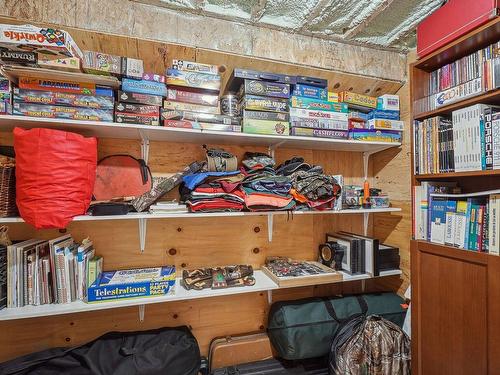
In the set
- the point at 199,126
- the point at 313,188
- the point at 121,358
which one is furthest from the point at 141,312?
the point at 313,188

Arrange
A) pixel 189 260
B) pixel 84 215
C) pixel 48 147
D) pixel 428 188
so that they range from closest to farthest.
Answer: pixel 48 147, pixel 84 215, pixel 428 188, pixel 189 260

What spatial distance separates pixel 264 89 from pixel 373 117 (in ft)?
2.75

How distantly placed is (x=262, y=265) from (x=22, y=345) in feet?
4.89

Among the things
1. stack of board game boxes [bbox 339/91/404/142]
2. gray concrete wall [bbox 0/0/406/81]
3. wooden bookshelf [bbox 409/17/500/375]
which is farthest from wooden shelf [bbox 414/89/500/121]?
gray concrete wall [bbox 0/0/406/81]

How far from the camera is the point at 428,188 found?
1361mm

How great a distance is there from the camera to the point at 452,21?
3.92ft

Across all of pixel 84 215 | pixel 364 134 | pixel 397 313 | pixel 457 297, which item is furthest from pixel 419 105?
pixel 84 215

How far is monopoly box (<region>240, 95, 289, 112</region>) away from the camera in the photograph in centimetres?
142

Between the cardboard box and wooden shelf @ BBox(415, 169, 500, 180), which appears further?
the cardboard box

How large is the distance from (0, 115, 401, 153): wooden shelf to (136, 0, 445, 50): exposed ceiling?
2.39ft

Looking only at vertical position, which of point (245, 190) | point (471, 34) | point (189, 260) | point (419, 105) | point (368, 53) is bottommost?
point (189, 260)

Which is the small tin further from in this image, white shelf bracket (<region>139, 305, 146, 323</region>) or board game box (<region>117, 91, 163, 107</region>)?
white shelf bracket (<region>139, 305, 146, 323</region>)

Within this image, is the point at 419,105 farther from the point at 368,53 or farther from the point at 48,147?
the point at 48,147

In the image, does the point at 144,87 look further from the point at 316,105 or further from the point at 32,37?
the point at 316,105
